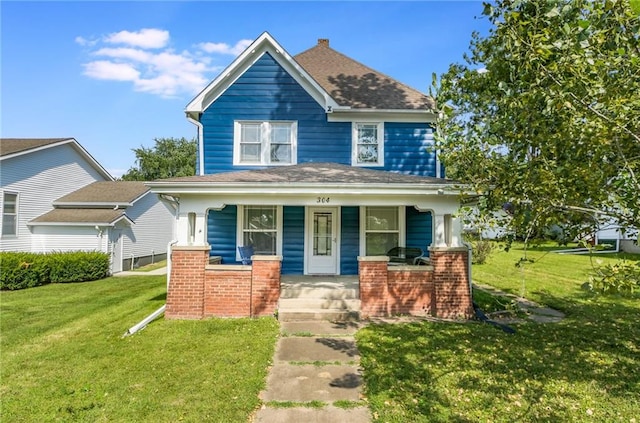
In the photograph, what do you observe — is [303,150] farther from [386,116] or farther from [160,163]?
[160,163]

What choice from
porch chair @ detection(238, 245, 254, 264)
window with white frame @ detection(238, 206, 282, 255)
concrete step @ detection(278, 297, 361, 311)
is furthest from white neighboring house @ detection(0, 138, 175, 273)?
concrete step @ detection(278, 297, 361, 311)

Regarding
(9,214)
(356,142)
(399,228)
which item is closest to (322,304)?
(399,228)

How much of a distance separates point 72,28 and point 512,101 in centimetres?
1327

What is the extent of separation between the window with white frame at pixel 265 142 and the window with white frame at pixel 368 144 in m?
1.93

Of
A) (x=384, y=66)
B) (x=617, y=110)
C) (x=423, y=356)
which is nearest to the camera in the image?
(x=617, y=110)

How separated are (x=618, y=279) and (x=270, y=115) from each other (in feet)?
31.1

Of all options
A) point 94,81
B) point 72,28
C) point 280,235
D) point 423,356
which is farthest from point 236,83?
point 94,81

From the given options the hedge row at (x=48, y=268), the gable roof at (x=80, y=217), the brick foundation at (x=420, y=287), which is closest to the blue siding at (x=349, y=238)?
the brick foundation at (x=420, y=287)

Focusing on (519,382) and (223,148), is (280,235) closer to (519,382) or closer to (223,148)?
(223,148)

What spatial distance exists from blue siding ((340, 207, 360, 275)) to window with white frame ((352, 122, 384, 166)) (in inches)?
63.3

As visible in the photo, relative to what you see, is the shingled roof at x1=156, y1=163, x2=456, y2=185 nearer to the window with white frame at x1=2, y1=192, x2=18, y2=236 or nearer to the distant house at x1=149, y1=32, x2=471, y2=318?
the distant house at x1=149, y1=32, x2=471, y2=318

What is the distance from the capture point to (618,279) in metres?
3.27

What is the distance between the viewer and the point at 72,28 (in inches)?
Answer: 444

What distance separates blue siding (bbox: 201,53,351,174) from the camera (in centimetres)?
1077
